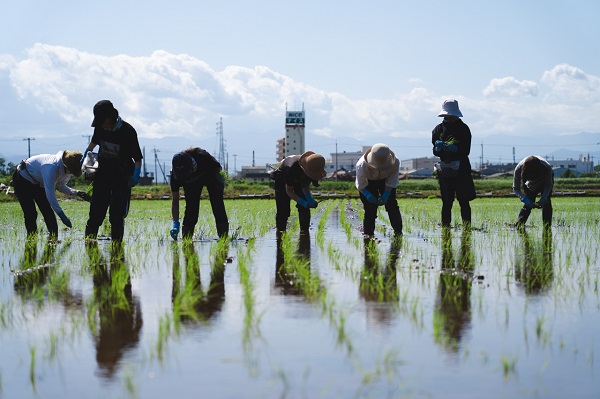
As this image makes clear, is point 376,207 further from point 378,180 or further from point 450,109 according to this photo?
point 450,109

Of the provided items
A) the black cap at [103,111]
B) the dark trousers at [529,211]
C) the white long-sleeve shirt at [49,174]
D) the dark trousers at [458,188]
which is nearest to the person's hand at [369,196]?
the dark trousers at [458,188]

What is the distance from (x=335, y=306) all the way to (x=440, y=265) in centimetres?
224

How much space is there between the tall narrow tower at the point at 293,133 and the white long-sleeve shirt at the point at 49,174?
15428 centimetres

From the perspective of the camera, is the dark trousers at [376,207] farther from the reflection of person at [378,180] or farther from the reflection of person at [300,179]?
the reflection of person at [300,179]

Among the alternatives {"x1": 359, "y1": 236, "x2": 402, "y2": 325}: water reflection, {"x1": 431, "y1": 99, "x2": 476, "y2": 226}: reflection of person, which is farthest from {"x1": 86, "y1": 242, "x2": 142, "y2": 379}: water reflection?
{"x1": 431, "y1": 99, "x2": 476, "y2": 226}: reflection of person

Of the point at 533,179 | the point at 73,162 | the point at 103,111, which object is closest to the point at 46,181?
the point at 73,162

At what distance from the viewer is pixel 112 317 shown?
418cm

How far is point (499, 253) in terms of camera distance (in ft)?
24.7

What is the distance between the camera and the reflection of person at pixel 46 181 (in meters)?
8.83

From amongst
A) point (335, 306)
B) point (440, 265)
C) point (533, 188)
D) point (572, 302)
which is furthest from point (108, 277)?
point (533, 188)

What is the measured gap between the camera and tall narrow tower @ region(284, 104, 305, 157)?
164m

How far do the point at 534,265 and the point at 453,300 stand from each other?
201cm

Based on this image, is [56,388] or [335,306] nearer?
[56,388]

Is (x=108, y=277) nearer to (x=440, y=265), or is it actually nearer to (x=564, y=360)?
(x=440, y=265)
